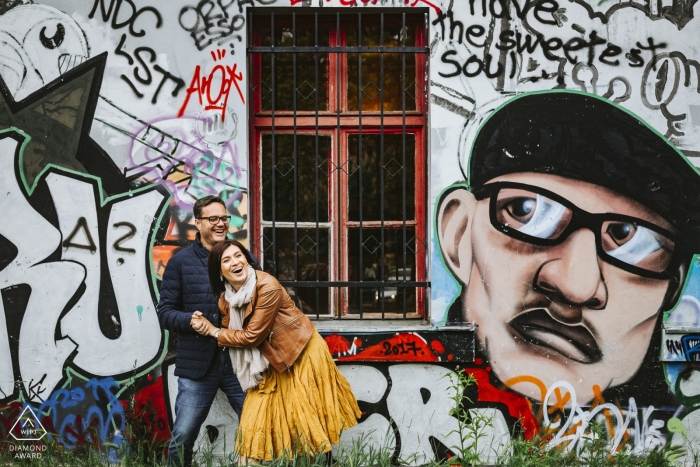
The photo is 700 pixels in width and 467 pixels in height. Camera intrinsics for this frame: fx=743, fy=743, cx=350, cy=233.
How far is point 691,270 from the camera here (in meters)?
4.89

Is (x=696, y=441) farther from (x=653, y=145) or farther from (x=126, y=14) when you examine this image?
(x=126, y=14)

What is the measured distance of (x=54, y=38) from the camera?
4.95 meters

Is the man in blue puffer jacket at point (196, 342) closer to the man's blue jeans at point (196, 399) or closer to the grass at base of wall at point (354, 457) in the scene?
the man's blue jeans at point (196, 399)

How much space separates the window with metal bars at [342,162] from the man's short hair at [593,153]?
522mm

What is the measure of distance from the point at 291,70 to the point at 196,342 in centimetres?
201

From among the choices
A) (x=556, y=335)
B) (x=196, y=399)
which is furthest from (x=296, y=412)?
(x=556, y=335)

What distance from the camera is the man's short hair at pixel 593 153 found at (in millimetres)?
4898

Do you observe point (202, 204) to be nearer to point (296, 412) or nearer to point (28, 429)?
point (296, 412)

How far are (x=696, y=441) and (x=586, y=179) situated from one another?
1.87m

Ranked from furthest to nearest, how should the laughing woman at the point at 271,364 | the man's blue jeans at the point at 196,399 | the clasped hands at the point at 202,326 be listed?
the man's blue jeans at the point at 196,399 < the clasped hands at the point at 202,326 < the laughing woman at the point at 271,364

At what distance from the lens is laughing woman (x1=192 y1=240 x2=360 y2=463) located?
3.93 m

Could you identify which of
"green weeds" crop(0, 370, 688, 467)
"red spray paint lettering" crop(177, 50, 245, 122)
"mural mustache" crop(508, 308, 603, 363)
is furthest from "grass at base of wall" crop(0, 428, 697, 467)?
"red spray paint lettering" crop(177, 50, 245, 122)

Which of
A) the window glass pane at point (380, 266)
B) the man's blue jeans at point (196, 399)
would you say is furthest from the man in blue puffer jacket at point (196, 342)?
the window glass pane at point (380, 266)

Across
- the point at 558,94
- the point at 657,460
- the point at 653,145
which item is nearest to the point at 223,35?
the point at 558,94
